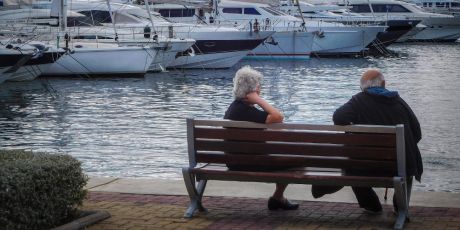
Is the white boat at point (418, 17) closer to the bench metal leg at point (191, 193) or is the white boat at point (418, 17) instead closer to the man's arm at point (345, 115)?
the man's arm at point (345, 115)

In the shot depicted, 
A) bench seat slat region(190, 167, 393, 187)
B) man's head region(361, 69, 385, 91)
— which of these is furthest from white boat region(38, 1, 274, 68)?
bench seat slat region(190, 167, 393, 187)

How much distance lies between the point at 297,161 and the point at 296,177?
0.62ft

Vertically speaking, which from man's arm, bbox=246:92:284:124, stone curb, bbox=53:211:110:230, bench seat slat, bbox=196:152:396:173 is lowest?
stone curb, bbox=53:211:110:230

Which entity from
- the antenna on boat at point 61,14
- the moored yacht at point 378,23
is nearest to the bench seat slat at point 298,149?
the antenna on boat at point 61,14

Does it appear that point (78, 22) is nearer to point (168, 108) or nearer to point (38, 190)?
point (168, 108)

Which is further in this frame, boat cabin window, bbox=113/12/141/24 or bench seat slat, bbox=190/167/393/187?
boat cabin window, bbox=113/12/141/24

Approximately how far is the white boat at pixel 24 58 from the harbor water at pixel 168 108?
527 mm

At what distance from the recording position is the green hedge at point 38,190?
6.84 meters

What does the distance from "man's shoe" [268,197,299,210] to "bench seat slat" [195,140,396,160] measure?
22.3 inches

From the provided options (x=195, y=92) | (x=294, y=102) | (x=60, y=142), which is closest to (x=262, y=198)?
(x=60, y=142)

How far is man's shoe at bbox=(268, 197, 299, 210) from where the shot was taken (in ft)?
28.2

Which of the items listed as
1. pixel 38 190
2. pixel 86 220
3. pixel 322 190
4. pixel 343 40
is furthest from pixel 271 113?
pixel 343 40

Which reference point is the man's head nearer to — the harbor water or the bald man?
the bald man

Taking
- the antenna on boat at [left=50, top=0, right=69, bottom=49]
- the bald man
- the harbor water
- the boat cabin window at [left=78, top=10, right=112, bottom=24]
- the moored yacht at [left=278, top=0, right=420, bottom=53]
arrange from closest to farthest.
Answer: the bald man → the harbor water → the antenna on boat at [left=50, top=0, right=69, bottom=49] → the boat cabin window at [left=78, top=10, right=112, bottom=24] → the moored yacht at [left=278, top=0, right=420, bottom=53]
